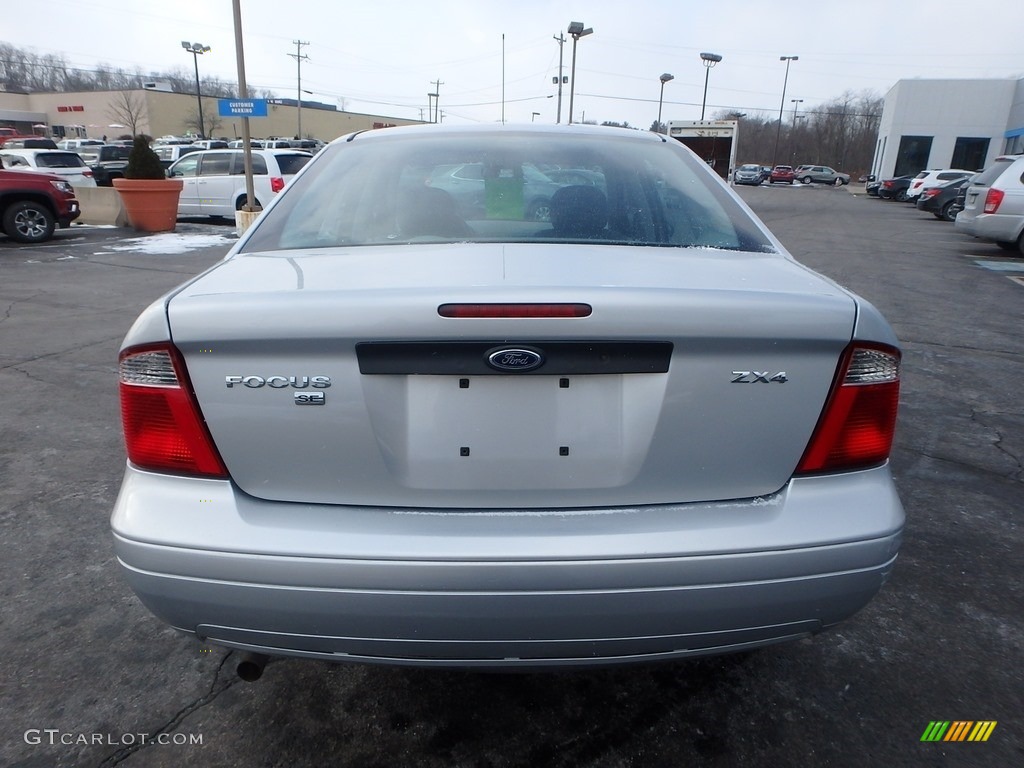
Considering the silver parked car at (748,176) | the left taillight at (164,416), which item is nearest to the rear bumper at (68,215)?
the left taillight at (164,416)

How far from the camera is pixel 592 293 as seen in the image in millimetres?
1543

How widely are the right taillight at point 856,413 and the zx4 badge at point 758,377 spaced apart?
0.50 ft

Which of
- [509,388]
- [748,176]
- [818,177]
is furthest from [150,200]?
[818,177]

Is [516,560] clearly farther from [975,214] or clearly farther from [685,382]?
[975,214]

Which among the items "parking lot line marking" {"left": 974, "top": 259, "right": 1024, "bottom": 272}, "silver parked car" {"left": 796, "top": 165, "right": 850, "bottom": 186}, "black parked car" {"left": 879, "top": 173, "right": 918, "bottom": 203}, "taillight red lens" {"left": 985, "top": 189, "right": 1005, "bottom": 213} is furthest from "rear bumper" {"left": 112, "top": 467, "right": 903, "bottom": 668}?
"silver parked car" {"left": 796, "top": 165, "right": 850, "bottom": 186}

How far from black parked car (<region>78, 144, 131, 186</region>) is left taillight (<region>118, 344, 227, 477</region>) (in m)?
27.3

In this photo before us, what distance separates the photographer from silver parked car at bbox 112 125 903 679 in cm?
152

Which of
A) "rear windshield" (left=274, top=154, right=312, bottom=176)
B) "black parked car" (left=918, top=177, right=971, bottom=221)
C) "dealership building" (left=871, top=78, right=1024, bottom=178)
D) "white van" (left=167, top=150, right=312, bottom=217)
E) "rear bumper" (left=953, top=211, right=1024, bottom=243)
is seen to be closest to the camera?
"rear bumper" (left=953, top=211, right=1024, bottom=243)

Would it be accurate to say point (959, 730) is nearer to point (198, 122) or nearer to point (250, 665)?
point (250, 665)

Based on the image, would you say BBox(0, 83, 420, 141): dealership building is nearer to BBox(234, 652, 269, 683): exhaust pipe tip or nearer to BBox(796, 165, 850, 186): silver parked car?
BBox(796, 165, 850, 186): silver parked car

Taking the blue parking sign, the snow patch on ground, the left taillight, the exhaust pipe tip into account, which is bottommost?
the snow patch on ground

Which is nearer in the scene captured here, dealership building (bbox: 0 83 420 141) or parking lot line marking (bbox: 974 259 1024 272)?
parking lot line marking (bbox: 974 259 1024 272)

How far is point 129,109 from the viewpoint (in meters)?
67.9

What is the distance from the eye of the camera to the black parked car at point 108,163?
25820 mm
